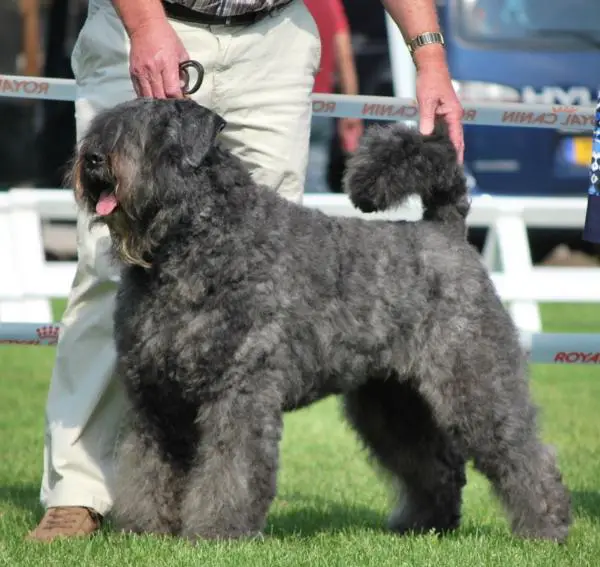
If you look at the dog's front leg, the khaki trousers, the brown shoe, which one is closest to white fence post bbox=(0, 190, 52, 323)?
the khaki trousers

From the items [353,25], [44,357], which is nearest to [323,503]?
[44,357]

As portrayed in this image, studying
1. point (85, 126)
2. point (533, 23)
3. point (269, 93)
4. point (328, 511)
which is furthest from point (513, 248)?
point (85, 126)

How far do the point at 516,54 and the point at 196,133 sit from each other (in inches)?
365

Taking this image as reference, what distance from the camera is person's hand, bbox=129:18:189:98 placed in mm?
4551

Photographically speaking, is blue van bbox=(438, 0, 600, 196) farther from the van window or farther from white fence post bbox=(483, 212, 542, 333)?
white fence post bbox=(483, 212, 542, 333)

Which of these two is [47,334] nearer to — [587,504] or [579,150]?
[587,504]

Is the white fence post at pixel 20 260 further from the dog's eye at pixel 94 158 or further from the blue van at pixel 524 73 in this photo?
the dog's eye at pixel 94 158

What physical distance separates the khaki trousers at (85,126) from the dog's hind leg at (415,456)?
921 millimetres

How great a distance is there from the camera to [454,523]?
550 centimetres

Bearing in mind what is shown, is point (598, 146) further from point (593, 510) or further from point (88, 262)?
point (88, 262)

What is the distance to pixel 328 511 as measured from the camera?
593cm

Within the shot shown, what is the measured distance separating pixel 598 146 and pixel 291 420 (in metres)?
3.79

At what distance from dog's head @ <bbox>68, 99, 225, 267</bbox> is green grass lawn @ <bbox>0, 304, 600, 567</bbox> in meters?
1.03

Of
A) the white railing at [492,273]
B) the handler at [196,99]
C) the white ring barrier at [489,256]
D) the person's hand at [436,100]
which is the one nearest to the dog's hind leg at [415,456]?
the handler at [196,99]
